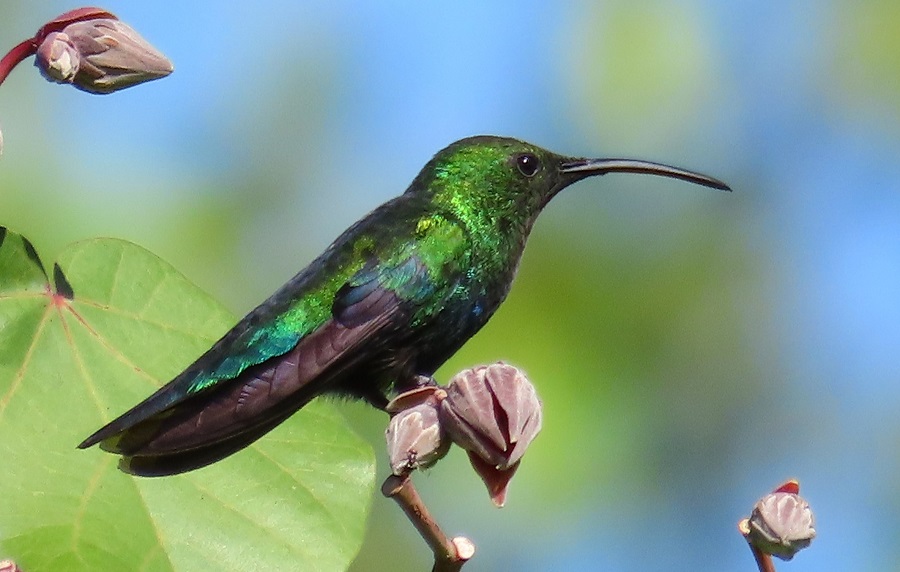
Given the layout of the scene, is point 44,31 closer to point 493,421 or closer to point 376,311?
point 376,311

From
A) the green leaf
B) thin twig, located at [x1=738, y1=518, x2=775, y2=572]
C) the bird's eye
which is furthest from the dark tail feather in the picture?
the bird's eye

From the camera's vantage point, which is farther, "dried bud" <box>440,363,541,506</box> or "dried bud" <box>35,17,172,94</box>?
"dried bud" <box>35,17,172,94</box>

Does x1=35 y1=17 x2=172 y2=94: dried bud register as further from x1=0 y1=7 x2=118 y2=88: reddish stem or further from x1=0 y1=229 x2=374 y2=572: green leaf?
x1=0 y1=229 x2=374 y2=572: green leaf

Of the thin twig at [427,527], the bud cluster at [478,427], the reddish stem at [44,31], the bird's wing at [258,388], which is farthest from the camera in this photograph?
the reddish stem at [44,31]

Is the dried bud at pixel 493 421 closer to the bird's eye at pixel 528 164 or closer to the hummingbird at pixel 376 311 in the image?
the hummingbird at pixel 376 311

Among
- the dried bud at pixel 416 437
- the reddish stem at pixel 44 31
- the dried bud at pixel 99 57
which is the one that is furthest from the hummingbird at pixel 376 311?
the reddish stem at pixel 44 31

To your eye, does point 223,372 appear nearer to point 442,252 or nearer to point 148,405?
point 148,405

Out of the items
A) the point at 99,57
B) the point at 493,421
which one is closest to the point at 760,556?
the point at 493,421

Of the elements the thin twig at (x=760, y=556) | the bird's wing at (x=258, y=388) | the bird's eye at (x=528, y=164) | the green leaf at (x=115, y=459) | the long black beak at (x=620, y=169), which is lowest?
the green leaf at (x=115, y=459)
